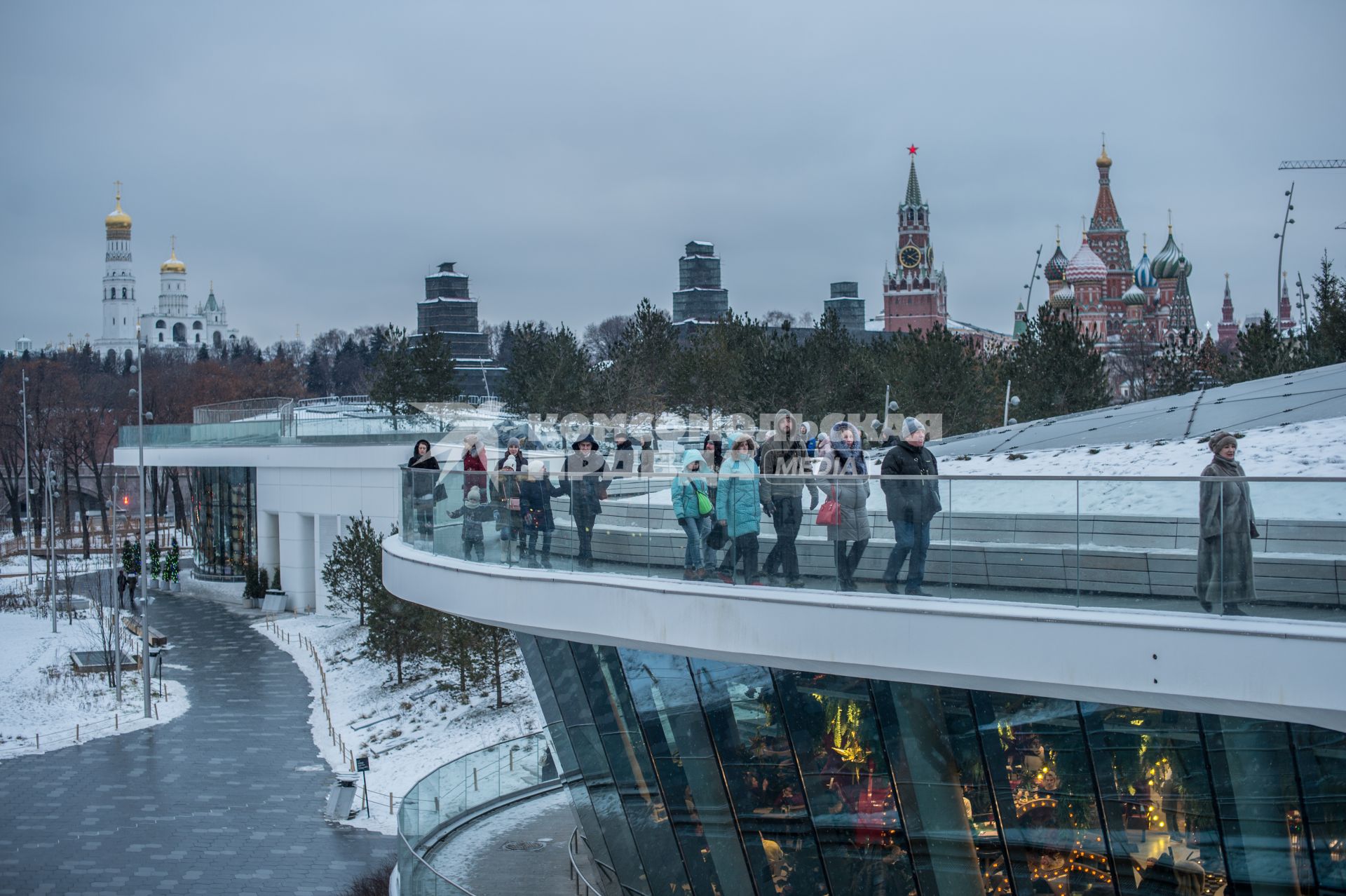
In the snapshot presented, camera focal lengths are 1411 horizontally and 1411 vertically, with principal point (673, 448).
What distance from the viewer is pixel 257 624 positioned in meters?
48.9

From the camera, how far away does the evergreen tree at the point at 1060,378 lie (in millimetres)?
40781

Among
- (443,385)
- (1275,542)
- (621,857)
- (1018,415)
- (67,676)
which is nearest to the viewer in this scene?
(1275,542)

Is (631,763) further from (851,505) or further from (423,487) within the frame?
(851,505)

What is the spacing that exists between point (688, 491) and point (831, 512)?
1609 mm

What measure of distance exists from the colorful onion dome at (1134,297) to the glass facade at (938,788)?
132 meters

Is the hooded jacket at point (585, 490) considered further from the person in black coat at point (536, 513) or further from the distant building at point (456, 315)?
the distant building at point (456, 315)

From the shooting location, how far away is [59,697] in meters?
37.4

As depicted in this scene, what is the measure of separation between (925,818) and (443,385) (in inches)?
1787

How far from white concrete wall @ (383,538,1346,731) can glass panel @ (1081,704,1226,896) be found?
479mm

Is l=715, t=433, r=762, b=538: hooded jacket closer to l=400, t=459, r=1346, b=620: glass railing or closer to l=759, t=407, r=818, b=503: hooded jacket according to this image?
l=400, t=459, r=1346, b=620: glass railing

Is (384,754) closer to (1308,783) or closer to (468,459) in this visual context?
(468,459)

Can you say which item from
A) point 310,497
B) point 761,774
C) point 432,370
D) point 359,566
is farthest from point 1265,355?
point 761,774

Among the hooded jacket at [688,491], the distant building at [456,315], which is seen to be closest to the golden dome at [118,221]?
the distant building at [456,315]

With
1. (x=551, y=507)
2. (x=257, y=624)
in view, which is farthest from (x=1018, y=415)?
(x=551, y=507)
